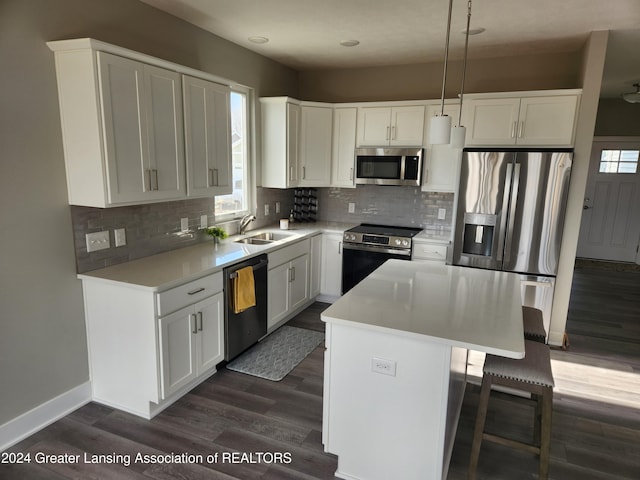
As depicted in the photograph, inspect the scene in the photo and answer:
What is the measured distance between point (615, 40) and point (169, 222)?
408 centimetres

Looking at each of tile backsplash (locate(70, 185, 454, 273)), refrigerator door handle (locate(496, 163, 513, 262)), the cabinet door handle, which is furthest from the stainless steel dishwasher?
refrigerator door handle (locate(496, 163, 513, 262))

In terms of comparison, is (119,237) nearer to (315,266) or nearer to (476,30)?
(315,266)

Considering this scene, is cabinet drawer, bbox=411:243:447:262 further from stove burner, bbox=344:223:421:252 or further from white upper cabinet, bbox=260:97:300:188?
white upper cabinet, bbox=260:97:300:188

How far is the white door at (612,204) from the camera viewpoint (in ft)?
22.2

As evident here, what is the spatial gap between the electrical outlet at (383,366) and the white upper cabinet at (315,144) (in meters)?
2.97

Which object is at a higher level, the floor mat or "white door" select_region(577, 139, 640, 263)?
"white door" select_region(577, 139, 640, 263)

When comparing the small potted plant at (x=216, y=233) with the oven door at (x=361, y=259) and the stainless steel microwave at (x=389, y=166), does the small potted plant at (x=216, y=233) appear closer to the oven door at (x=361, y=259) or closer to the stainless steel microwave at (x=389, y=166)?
the oven door at (x=361, y=259)

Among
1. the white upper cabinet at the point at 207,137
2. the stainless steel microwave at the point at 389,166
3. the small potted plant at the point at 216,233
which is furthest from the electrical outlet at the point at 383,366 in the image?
the stainless steel microwave at the point at 389,166

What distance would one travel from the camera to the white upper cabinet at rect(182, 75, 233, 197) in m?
3.00

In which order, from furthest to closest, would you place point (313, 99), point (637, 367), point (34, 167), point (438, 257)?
point (313, 99) < point (438, 257) < point (637, 367) < point (34, 167)

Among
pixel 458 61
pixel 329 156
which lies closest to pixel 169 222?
pixel 329 156

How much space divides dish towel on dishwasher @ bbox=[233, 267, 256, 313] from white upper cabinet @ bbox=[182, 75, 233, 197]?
2.29ft

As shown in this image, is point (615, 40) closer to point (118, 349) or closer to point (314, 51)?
point (314, 51)

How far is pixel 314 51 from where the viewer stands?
4.18 meters
